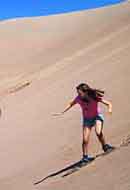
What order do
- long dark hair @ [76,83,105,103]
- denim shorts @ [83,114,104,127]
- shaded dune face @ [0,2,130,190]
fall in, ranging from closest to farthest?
1. long dark hair @ [76,83,105,103]
2. denim shorts @ [83,114,104,127]
3. shaded dune face @ [0,2,130,190]

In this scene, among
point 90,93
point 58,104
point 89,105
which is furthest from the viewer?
→ point 58,104

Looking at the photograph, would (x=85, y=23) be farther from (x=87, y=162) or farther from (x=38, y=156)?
(x=87, y=162)

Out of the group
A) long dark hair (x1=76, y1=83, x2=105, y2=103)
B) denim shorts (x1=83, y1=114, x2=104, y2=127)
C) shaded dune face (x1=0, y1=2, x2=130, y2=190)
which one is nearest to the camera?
long dark hair (x1=76, y1=83, x2=105, y2=103)

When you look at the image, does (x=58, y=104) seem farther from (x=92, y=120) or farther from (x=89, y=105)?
(x=89, y=105)

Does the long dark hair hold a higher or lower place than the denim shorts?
higher

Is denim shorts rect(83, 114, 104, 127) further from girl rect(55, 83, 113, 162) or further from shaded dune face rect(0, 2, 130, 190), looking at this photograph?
shaded dune face rect(0, 2, 130, 190)

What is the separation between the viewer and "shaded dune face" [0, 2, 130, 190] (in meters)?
10.4

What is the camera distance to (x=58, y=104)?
18.4m

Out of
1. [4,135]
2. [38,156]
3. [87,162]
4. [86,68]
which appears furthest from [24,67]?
[87,162]

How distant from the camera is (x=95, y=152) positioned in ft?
35.4

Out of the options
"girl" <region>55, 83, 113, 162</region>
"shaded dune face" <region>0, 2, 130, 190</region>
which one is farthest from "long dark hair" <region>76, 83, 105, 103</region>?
"shaded dune face" <region>0, 2, 130, 190</region>

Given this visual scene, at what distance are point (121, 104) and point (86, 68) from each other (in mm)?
7388

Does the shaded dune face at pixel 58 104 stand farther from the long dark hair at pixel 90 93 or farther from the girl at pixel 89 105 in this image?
the long dark hair at pixel 90 93

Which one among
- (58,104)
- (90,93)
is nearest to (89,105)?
(90,93)
